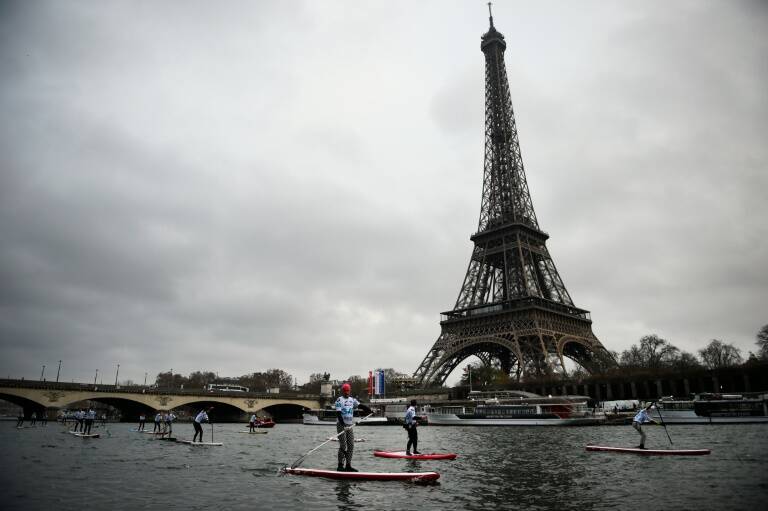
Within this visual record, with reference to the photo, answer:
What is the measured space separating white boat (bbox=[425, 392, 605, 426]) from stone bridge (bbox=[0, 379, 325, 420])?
158ft

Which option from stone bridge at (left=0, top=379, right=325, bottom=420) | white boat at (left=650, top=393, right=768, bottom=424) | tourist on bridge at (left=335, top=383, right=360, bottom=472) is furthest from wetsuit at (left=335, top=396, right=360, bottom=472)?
stone bridge at (left=0, top=379, right=325, bottom=420)

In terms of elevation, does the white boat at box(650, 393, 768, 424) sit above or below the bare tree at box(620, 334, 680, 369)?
below

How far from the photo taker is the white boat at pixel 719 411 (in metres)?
54.9

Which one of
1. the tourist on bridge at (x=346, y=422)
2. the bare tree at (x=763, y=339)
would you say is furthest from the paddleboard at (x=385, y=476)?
the bare tree at (x=763, y=339)

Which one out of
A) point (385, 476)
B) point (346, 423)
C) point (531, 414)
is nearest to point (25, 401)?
point (531, 414)

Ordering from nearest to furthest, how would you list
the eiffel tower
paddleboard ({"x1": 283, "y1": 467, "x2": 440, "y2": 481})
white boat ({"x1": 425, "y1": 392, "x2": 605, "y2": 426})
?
1. paddleboard ({"x1": 283, "y1": 467, "x2": 440, "y2": 481})
2. white boat ({"x1": 425, "y1": 392, "x2": 605, "y2": 426})
3. the eiffel tower

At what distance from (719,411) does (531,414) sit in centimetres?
2107

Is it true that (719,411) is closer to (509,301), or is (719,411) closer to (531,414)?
(531,414)

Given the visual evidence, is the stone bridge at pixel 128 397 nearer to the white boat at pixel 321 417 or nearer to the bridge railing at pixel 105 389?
the bridge railing at pixel 105 389

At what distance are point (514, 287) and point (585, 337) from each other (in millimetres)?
16374

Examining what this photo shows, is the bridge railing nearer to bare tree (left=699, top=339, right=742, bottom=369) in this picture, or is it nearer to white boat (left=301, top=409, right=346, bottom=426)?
white boat (left=301, top=409, right=346, bottom=426)

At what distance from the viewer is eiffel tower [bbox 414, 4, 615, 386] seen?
85.4 meters

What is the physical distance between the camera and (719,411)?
187 ft

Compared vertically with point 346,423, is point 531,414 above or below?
below
